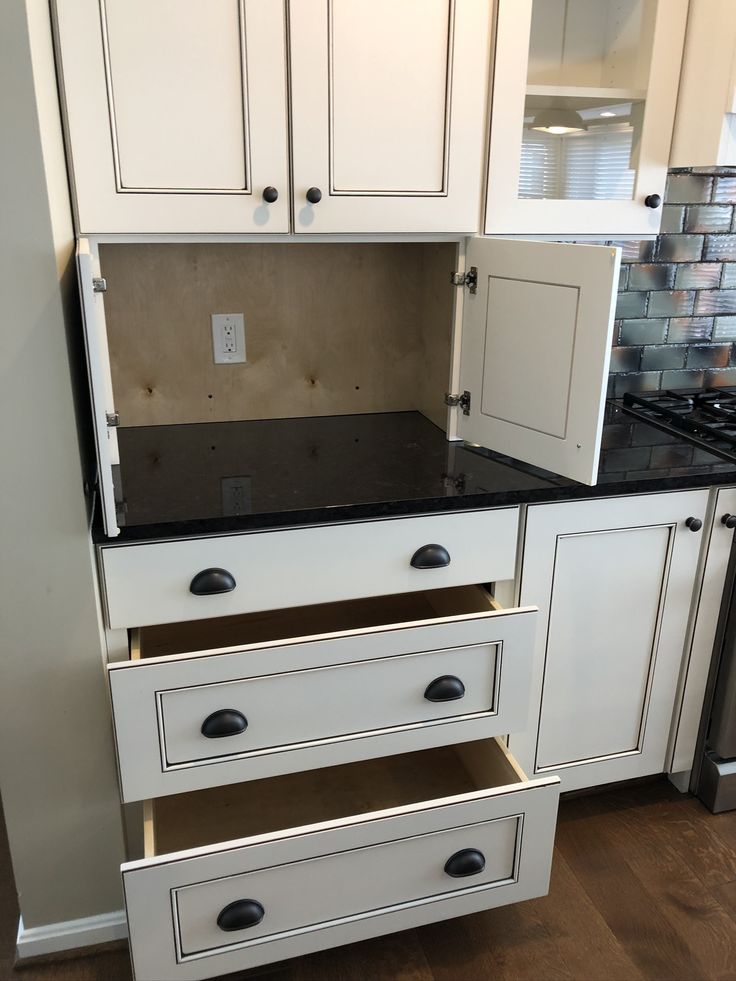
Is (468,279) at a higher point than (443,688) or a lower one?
higher

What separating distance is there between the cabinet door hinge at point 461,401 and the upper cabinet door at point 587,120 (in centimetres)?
35

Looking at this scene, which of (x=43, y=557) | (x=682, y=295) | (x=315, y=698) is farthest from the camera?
(x=682, y=295)

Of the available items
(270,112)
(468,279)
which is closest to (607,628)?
(468,279)

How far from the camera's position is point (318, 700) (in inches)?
54.6

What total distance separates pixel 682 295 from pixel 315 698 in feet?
4.80

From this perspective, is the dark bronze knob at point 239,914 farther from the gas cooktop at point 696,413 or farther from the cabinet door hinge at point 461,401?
the gas cooktop at point 696,413

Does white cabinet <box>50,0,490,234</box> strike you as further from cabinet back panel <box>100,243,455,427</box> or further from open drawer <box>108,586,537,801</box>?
open drawer <box>108,586,537,801</box>

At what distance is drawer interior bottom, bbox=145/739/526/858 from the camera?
5.01 ft

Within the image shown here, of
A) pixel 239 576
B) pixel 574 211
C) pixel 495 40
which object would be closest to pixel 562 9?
pixel 495 40

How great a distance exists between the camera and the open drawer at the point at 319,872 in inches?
49.2

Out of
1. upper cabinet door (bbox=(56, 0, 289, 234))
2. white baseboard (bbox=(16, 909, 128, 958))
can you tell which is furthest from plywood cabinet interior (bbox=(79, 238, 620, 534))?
white baseboard (bbox=(16, 909, 128, 958))

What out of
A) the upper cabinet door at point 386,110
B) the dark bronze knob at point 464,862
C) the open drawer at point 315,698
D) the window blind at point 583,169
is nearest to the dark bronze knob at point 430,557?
the open drawer at point 315,698

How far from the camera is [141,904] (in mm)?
1217

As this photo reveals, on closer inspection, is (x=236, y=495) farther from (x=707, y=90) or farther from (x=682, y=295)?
(x=682, y=295)
